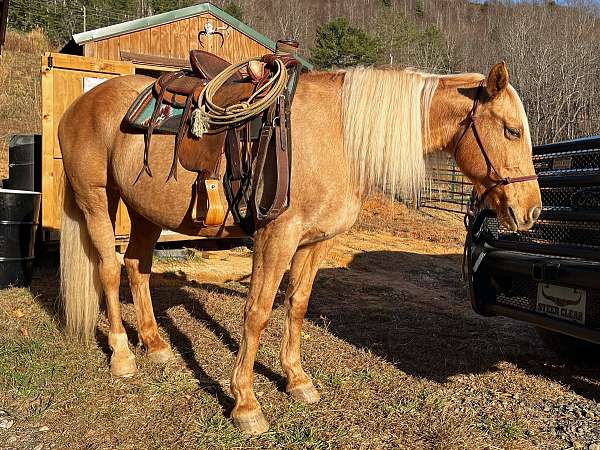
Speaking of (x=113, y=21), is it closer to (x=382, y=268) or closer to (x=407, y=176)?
(x=382, y=268)

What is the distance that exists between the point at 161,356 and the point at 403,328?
6.70ft

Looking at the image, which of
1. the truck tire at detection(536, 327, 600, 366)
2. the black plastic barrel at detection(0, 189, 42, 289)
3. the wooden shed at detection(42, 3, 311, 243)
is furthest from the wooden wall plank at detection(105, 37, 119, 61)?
the truck tire at detection(536, 327, 600, 366)

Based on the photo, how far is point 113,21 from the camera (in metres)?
28.5

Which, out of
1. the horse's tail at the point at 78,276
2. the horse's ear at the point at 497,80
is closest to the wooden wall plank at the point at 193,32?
the horse's tail at the point at 78,276

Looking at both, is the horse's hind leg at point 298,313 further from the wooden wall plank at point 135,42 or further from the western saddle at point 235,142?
the wooden wall plank at point 135,42

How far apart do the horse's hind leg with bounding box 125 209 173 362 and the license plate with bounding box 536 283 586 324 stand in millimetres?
2443

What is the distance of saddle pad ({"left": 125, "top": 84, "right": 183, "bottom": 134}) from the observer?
311 cm

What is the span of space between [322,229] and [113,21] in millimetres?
29863

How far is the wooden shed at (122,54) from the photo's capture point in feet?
20.0

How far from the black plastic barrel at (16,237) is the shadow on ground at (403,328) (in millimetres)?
262

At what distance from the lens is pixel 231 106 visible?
2760 millimetres

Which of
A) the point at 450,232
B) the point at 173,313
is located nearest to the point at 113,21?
the point at 450,232

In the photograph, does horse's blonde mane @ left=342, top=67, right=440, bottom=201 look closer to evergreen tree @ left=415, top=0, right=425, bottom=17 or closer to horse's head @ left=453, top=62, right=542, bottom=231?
horse's head @ left=453, top=62, right=542, bottom=231

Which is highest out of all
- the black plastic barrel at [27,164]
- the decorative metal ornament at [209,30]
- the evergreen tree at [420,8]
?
the evergreen tree at [420,8]
